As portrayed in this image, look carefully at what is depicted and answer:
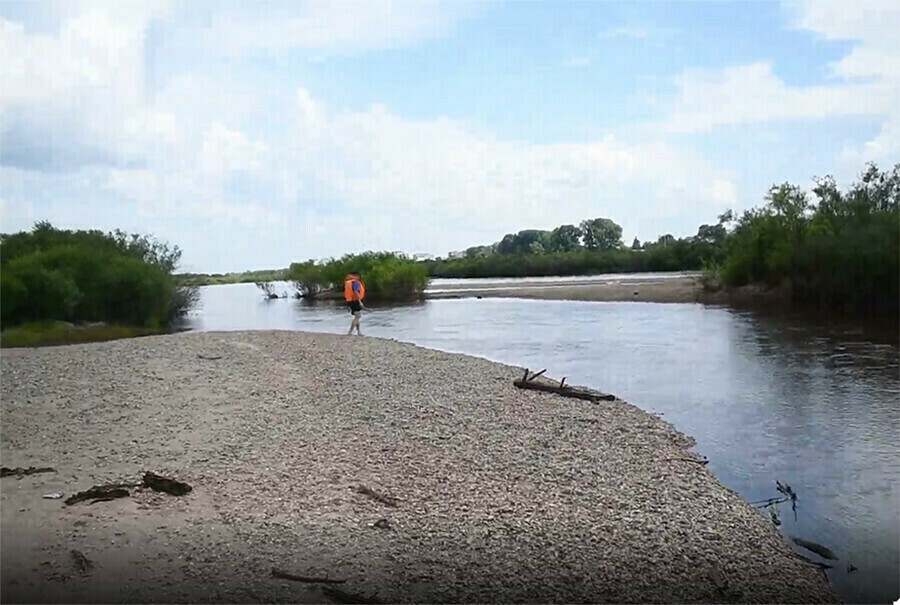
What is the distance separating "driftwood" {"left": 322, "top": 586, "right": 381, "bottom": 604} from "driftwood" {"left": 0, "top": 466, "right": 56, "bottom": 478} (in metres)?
1.10

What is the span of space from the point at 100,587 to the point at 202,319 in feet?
14.8

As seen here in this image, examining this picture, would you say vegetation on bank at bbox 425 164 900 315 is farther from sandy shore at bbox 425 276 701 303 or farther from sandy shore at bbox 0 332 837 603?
sandy shore at bbox 425 276 701 303

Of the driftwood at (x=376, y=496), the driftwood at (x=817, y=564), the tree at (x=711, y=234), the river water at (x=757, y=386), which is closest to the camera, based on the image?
the driftwood at (x=817, y=564)

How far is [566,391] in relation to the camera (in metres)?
7.41

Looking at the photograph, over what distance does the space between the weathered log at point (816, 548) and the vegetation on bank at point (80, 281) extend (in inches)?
126

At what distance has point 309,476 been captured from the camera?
4.02m

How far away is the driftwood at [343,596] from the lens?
2426 mm

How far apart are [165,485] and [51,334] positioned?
1.28m

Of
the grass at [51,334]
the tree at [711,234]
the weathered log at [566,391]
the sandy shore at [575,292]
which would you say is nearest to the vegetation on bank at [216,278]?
the grass at [51,334]

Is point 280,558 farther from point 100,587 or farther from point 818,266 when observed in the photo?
point 818,266

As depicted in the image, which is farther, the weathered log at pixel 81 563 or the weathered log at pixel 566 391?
the weathered log at pixel 566 391

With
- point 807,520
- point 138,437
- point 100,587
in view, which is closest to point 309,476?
point 138,437

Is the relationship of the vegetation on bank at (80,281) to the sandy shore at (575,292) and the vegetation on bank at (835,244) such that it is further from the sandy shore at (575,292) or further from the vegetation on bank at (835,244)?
the sandy shore at (575,292)

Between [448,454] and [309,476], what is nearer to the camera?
[309,476]
